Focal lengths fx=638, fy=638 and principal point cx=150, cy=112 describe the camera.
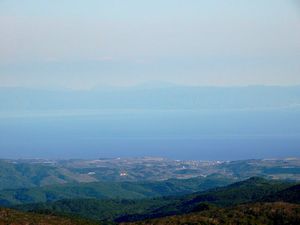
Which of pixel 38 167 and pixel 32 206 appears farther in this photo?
pixel 38 167

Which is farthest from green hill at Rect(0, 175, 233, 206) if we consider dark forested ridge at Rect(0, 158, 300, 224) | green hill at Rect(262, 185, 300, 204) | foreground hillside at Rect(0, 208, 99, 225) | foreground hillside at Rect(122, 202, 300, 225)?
foreground hillside at Rect(122, 202, 300, 225)

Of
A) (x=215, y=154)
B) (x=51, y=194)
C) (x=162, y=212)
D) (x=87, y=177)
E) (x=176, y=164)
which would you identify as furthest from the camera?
(x=215, y=154)

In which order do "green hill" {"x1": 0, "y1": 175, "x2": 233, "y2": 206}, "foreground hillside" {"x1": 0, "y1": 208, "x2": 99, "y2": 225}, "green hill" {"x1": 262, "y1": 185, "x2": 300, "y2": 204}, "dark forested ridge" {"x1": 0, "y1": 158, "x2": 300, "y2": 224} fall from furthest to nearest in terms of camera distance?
"green hill" {"x1": 0, "y1": 175, "x2": 233, "y2": 206} < "green hill" {"x1": 262, "y1": 185, "x2": 300, "y2": 204} < "dark forested ridge" {"x1": 0, "y1": 158, "x2": 300, "y2": 224} < "foreground hillside" {"x1": 0, "y1": 208, "x2": 99, "y2": 225}

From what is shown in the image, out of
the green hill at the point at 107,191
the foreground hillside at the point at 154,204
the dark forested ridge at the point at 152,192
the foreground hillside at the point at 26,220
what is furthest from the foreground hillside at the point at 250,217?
the green hill at the point at 107,191

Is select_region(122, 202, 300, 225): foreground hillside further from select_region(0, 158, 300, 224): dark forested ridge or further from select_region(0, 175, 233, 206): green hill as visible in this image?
select_region(0, 175, 233, 206): green hill

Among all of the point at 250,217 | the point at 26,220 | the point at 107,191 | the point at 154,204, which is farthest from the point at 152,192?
the point at 26,220

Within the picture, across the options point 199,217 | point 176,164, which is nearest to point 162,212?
point 199,217

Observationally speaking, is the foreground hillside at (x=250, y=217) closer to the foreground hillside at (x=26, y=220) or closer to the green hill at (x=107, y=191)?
the foreground hillside at (x=26, y=220)

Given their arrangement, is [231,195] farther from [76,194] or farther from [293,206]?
[76,194]

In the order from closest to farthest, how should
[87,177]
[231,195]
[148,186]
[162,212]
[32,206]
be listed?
1. [162,212]
2. [231,195]
3. [32,206]
4. [148,186]
5. [87,177]
